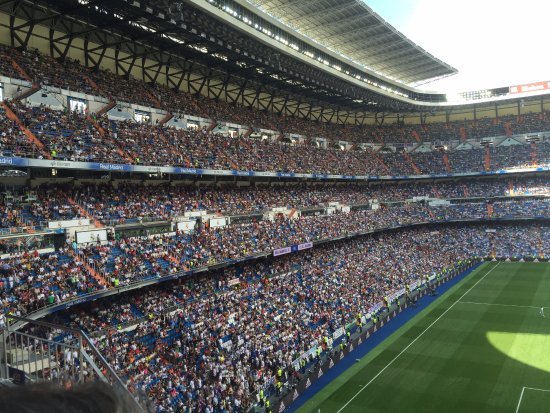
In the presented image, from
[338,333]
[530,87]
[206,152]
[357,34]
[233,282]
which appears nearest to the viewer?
[338,333]

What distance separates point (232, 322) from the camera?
27.0m

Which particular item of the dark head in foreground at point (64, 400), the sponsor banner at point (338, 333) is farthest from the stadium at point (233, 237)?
the sponsor banner at point (338, 333)

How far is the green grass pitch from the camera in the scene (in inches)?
860

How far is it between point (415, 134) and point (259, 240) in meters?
49.4

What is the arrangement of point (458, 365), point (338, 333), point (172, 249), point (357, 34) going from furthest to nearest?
point (357, 34), point (338, 333), point (172, 249), point (458, 365)

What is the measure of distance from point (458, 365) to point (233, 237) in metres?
18.3

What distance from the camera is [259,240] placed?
36.2m

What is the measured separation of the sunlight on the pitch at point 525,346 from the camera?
84.5ft

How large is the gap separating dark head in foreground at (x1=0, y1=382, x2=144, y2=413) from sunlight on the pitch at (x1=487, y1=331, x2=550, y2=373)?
28926 millimetres

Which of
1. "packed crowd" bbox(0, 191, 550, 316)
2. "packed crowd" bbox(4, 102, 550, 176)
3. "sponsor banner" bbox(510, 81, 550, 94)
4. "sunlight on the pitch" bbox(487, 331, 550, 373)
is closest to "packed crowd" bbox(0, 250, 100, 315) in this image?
"packed crowd" bbox(0, 191, 550, 316)

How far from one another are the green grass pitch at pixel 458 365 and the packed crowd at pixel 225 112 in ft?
88.2

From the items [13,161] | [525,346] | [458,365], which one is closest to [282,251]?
[458,365]

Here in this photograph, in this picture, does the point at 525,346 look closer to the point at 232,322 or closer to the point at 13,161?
the point at 232,322

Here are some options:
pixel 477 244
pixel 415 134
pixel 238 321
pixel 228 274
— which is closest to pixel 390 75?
pixel 415 134
